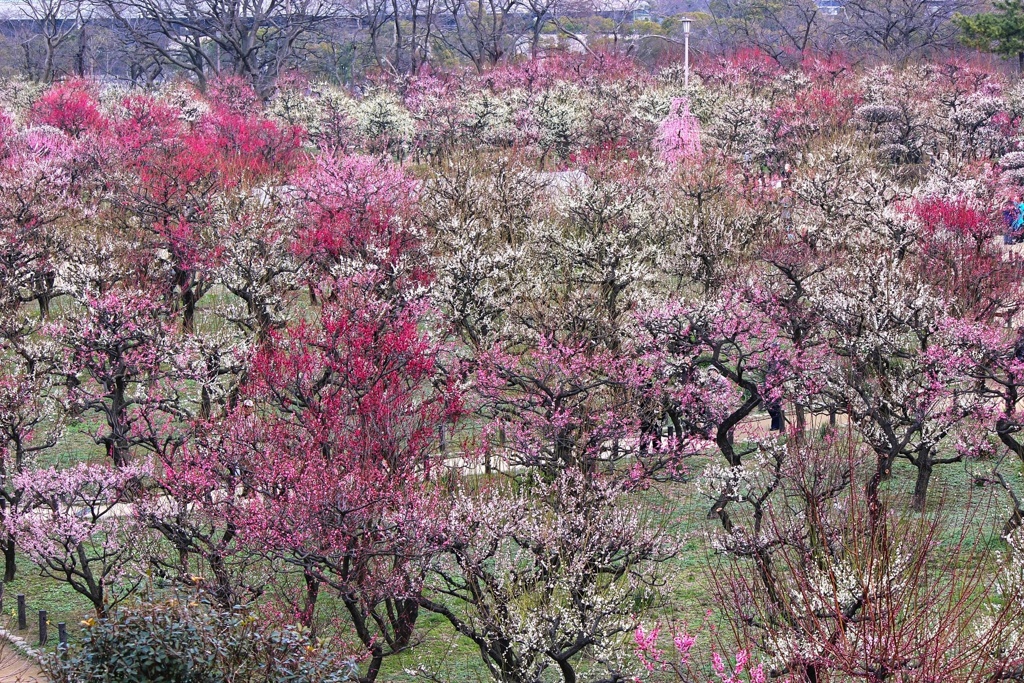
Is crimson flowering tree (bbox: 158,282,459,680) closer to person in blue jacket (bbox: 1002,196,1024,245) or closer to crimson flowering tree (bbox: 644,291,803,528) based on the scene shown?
crimson flowering tree (bbox: 644,291,803,528)

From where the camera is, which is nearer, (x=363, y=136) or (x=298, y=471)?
(x=298, y=471)

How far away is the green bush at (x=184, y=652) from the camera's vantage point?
42.9 ft

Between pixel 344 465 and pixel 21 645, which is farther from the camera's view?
pixel 344 465

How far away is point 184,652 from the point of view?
42.9 feet

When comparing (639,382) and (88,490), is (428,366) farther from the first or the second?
(88,490)

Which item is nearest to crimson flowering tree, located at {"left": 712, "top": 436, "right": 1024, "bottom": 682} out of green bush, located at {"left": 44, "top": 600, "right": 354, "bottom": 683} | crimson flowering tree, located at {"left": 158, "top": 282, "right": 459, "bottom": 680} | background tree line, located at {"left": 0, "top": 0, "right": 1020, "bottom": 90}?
green bush, located at {"left": 44, "top": 600, "right": 354, "bottom": 683}

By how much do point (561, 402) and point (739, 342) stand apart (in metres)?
5.47

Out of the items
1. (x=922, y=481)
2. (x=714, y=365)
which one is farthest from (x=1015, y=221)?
(x=922, y=481)

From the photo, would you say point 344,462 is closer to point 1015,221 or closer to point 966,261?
point 966,261

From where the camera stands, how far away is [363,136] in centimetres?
5397

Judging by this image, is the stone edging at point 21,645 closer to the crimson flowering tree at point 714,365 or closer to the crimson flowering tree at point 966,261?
the crimson flowering tree at point 714,365

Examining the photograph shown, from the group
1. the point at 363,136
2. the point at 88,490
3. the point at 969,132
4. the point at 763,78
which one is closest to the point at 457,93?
the point at 363,136

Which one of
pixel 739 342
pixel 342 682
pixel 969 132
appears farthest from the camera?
pixel 969 132

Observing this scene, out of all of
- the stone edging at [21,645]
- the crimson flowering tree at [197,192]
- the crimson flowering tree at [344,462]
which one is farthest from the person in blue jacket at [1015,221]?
the stone edging at [21,645]
